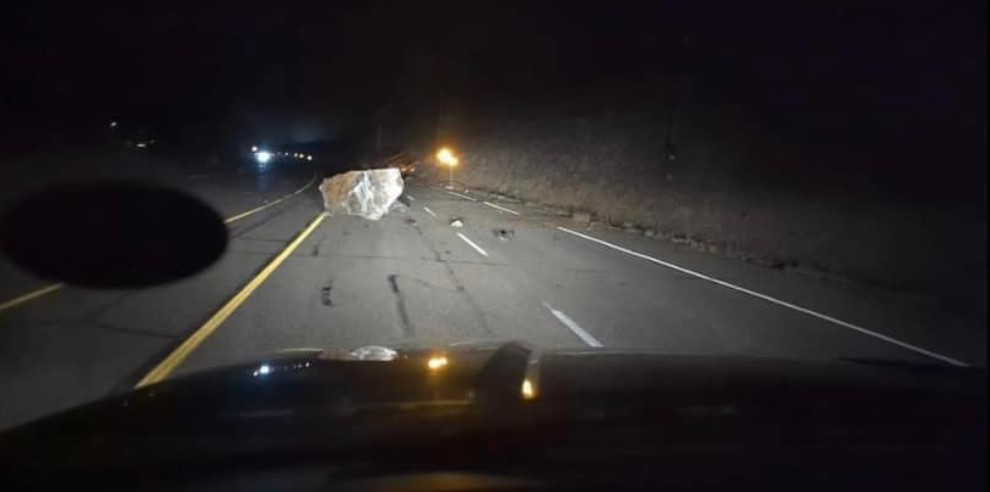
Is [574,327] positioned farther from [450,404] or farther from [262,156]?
[262,156]

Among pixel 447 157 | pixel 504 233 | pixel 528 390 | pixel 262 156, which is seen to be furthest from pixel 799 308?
pixel 262 156

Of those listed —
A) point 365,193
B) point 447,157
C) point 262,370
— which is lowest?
point 262,370

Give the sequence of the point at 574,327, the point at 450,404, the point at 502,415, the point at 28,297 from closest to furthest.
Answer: the point at 502,415 < the point at 450,404 < the point at 574,327 < the point at 28,297

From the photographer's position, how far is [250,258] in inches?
625

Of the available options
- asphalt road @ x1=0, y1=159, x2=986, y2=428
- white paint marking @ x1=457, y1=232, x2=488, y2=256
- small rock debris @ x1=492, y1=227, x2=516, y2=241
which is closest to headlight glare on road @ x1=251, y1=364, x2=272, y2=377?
asphalt road @ x1=0, y1=159, x2=986, y2=428

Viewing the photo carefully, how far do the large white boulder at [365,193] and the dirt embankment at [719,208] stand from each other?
799 centimetres

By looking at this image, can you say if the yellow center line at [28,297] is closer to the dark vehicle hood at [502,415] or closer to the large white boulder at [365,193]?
the dark vehicle hood at [502,415]

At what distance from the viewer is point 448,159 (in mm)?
75062

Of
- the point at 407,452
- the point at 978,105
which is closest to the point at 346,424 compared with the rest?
the point at 407,452

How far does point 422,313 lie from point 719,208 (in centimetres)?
1393

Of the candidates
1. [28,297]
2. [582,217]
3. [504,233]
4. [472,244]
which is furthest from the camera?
[582,217]

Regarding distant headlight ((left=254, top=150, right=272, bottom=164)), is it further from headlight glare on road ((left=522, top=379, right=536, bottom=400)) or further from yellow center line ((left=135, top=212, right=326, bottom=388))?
headlight glare on road ((left=522, top=379, right=536, bottom=400))

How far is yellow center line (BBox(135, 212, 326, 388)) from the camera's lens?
696 centimetres

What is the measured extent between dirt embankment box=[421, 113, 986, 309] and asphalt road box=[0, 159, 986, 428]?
328 mm
